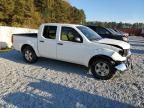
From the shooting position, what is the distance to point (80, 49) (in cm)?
925

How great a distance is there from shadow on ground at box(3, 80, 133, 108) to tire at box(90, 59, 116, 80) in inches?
68.0

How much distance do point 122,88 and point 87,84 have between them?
1.10 meters

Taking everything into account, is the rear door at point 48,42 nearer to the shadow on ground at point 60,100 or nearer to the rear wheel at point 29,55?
the rear wheel at point 29,55

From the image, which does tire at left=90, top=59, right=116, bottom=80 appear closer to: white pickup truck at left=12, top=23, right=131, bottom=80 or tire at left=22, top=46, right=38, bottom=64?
white pickup truck at left=12, top=23, right=131, bottom=80

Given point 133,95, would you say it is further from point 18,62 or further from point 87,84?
point 18,62

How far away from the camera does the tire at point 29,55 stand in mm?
11152

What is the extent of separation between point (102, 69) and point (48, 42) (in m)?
2.70

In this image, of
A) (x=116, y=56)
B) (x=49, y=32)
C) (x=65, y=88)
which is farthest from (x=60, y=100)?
(x=49, y=32)

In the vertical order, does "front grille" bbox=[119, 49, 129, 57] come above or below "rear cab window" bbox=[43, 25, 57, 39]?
below

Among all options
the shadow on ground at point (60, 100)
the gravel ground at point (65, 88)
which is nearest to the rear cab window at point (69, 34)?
the gravel ground at point (65, 88)

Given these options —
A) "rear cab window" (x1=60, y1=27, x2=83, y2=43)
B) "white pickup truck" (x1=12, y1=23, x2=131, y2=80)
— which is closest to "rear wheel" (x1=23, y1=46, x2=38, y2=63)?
"white pickup truck" (x1=12, y1=23, x2=131, y2=80)

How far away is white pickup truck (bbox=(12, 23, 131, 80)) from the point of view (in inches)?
343

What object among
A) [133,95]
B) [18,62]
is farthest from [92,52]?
[18,62]

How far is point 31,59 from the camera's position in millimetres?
11242
